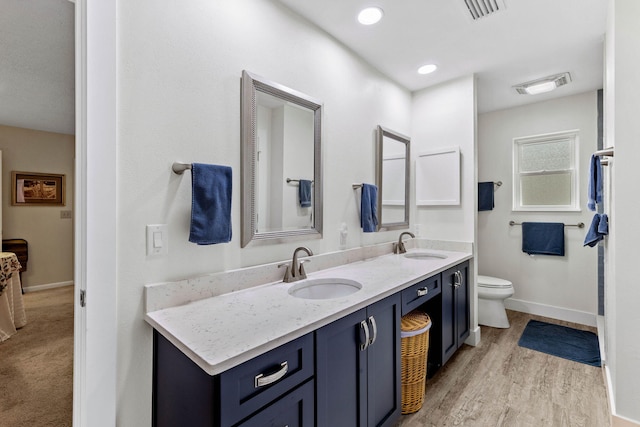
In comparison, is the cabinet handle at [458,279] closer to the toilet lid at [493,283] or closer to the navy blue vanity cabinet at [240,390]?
the toilet lid at [493,283]

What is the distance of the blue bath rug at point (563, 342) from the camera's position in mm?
2383

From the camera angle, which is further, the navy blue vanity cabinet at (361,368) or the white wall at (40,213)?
the white wall at (40,213)

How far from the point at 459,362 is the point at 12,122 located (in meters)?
6.10

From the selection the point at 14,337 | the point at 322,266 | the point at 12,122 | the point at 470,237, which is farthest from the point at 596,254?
the point at 12,122

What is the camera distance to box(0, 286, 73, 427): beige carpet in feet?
5.61

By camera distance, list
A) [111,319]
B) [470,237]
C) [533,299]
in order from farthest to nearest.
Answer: [533,299], [470,237], [111,319]

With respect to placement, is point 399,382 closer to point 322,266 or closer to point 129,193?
point 322,266

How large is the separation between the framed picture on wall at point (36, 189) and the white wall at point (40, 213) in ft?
0.18

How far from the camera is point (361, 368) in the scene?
1.29 metres

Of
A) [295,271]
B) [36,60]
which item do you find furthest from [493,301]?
[36,60]

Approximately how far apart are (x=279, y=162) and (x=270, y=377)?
3.71 feet

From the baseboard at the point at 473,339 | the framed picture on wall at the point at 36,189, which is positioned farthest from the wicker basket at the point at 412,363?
the framed picture on wall at the point at 36,189

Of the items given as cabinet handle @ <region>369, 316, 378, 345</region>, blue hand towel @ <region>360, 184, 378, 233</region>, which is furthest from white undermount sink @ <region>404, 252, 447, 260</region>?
cabinet handle @ <region>369, 316, 378, 345</region>

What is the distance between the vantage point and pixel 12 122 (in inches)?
157
